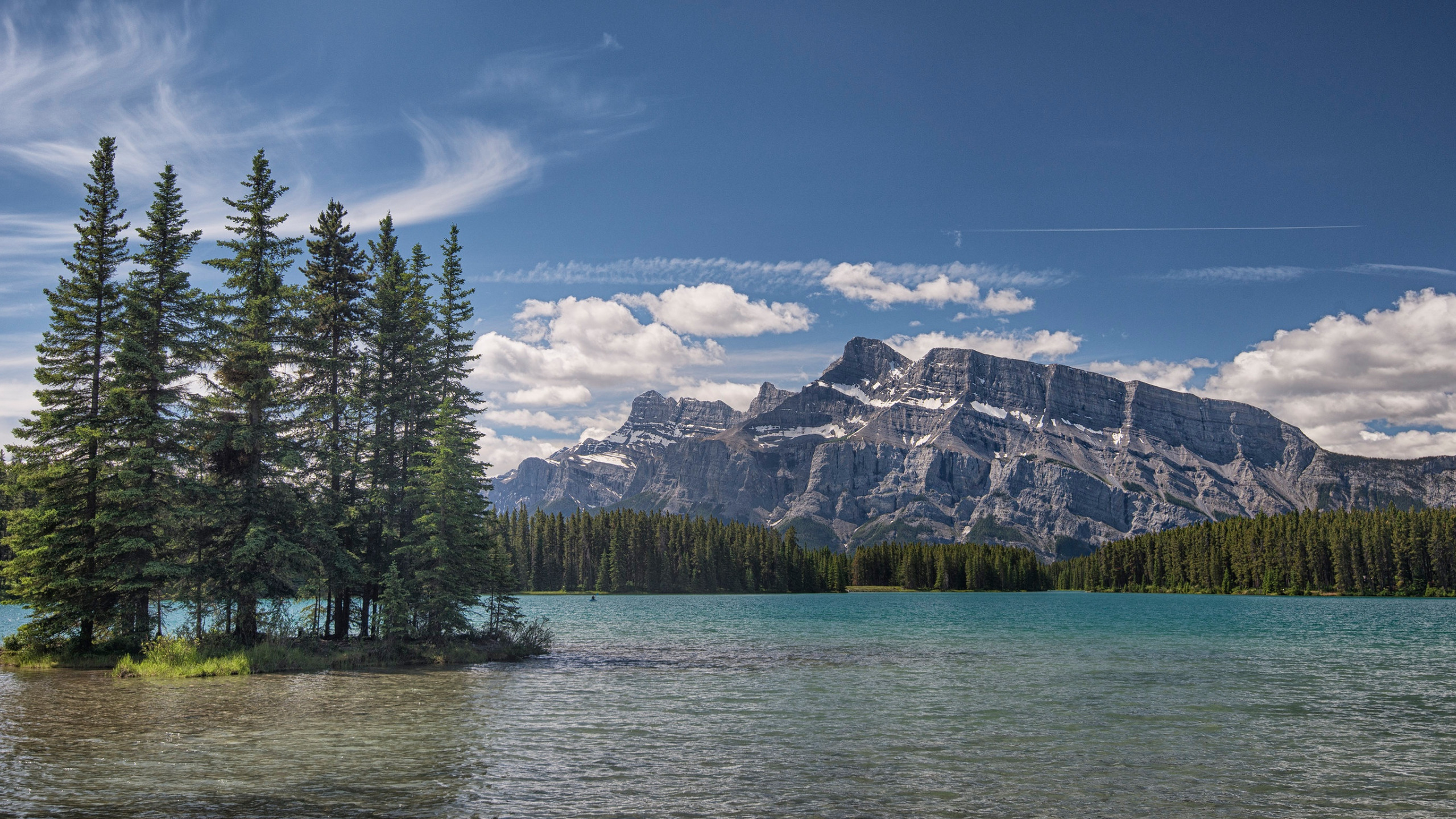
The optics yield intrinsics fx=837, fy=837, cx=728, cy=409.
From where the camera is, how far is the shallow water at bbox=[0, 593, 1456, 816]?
16.9 metres

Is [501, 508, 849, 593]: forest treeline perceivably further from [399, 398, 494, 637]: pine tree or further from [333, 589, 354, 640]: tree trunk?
[399, 398, 494, 637]: pine tree

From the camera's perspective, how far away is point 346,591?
4541 cm

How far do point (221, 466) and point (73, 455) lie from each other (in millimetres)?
5870

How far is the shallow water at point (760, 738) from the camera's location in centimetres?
1688

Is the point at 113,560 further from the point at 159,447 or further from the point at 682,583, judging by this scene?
the point at 682,583

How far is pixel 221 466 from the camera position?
3869 centimetres

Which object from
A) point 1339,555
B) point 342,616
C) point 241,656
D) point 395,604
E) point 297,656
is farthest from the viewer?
point 1339,555

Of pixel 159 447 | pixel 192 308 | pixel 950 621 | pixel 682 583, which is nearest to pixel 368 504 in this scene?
pixel 159 447

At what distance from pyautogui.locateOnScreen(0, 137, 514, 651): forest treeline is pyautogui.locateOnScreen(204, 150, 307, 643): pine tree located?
0.09 metres

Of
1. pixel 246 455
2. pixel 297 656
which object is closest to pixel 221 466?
pixel 246 455

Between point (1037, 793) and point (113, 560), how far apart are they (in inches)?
1532

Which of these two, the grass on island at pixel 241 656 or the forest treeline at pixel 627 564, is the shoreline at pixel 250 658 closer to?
the grass on island at pixel 241 656

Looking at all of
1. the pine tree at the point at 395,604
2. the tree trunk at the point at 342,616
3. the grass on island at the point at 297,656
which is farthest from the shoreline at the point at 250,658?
the tree trunk at the point at 342,616

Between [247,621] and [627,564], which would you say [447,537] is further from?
[627,564]
